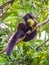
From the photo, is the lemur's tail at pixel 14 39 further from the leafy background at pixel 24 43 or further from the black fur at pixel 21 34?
the leafy background at pixel 24 43

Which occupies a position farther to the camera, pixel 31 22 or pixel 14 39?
pixel 31 22

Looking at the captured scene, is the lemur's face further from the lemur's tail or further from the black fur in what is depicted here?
the lemur's tail

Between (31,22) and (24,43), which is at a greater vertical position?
(31,22)

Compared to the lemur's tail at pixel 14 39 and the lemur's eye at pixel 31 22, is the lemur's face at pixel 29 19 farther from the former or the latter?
the lemur's tail at pixel 14 39

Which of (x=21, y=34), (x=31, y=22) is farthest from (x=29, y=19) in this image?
(x=21, y=34)

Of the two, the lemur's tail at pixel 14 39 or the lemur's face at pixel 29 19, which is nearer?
the lemur's tail at pixel 14 39

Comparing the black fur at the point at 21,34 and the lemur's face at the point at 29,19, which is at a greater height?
the lemur's face at the point at 29,19

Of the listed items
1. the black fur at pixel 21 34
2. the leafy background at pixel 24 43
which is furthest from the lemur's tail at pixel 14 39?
the leafy background at pixel 24 43

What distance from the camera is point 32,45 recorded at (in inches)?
86.4

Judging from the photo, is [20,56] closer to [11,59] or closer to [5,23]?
[11,59]

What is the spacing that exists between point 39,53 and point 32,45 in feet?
0.38

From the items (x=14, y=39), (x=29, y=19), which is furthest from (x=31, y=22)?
(x=14, y=39)

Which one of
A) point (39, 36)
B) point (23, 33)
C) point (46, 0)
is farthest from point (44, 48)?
point (46, 0)

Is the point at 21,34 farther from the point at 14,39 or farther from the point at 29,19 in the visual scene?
the point at 29,19
